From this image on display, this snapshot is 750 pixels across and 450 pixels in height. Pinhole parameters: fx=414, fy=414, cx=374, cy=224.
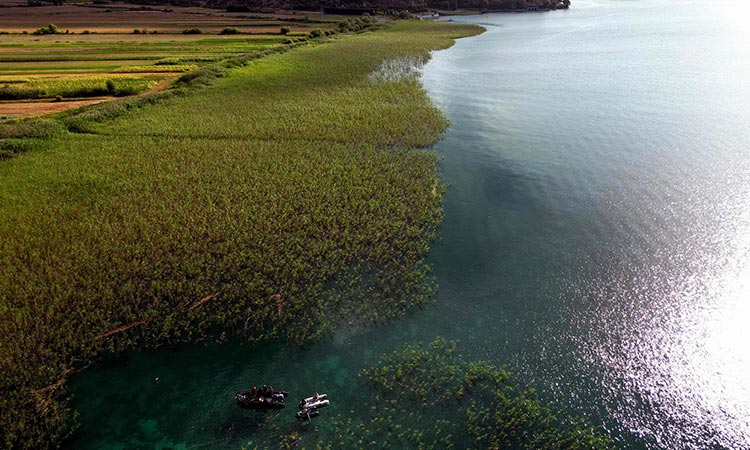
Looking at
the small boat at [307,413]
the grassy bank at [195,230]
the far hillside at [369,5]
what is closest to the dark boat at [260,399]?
the small boat at [307,413]

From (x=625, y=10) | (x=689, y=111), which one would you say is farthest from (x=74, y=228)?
(x=625, y=10)

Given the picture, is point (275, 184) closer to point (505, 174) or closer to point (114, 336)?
point (114, 336)

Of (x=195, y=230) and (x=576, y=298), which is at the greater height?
(x=195, y=230)

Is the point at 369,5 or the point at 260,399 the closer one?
the point at 260,399

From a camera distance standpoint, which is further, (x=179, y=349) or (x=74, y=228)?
(x=74, y=228)

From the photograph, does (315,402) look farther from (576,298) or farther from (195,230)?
(195,230)

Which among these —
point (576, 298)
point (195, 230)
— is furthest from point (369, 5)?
point (576, 298)

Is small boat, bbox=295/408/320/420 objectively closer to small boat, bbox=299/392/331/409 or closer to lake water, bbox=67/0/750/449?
small boat, bbox=299/392/331/409
